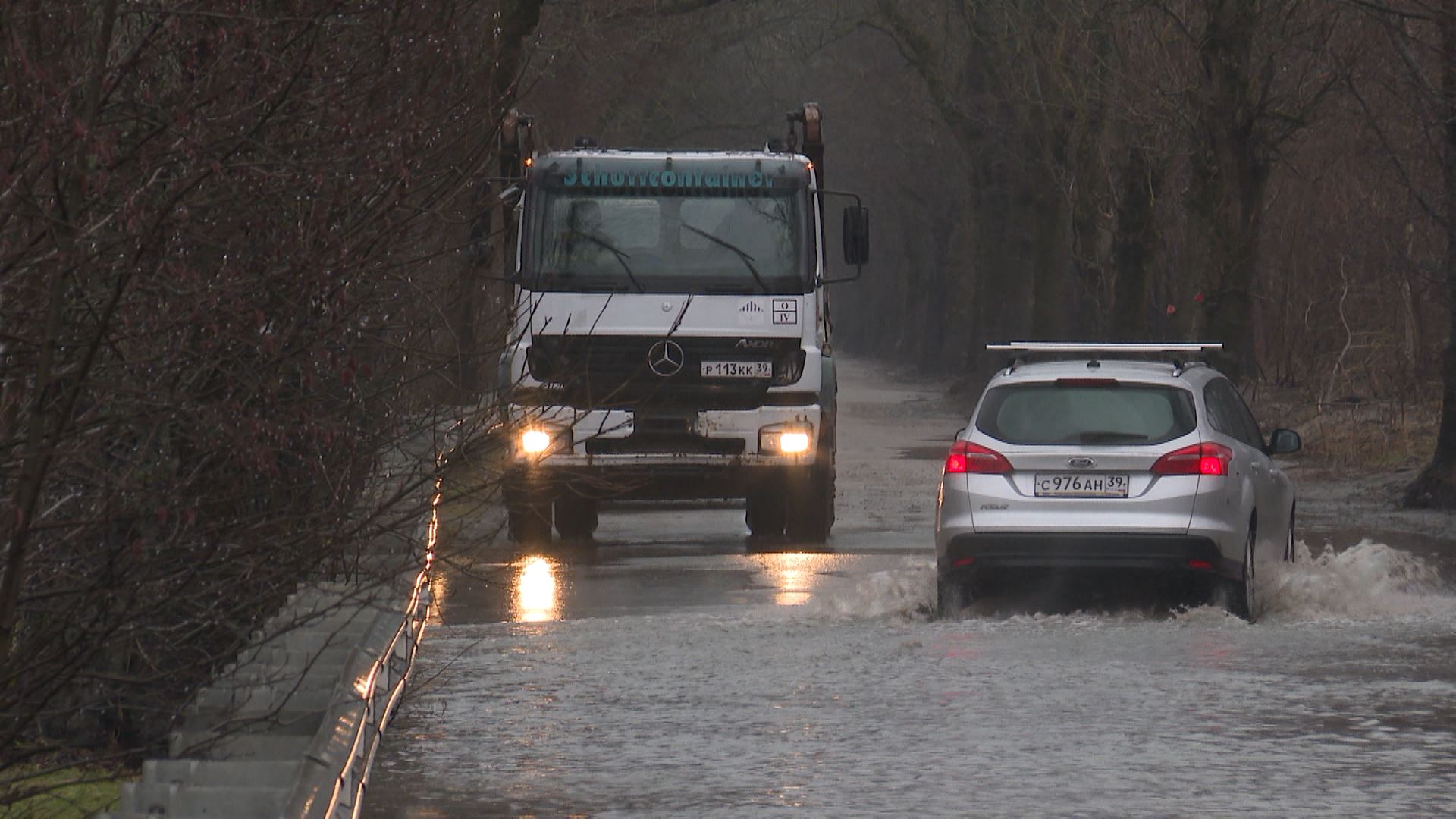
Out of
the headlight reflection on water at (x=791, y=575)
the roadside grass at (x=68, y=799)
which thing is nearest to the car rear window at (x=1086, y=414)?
the headlight reflection on water at (x=791, y=575)

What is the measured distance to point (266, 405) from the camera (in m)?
8.88

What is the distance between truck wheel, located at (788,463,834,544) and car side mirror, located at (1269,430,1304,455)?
540cm

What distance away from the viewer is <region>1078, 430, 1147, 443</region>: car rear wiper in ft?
49.1

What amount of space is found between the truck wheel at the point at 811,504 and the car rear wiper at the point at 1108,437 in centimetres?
625

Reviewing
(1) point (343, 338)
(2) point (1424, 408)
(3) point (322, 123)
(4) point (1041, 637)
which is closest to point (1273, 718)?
A: (4) point (1041, 637)

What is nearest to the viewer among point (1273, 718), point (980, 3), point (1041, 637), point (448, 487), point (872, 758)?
point (448, 487)

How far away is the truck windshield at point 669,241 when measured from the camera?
68.2ft

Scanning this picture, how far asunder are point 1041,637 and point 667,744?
4.02 metres

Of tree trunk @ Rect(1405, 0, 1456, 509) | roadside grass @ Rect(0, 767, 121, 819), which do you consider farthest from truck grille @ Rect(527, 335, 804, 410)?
roadside grass @ Rect(0, 767, 121, 819)

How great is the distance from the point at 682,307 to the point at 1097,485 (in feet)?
21.3

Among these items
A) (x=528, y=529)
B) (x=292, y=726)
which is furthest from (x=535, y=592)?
(x=292, y=726)

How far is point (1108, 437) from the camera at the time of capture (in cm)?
1502

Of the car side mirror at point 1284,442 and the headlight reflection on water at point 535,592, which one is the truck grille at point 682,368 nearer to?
the headlight reflection on water at point 535,592

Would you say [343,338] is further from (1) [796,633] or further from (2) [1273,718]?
(1) [796,633]
